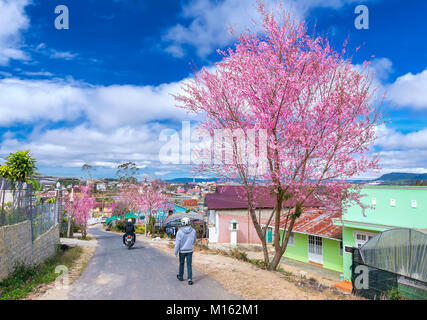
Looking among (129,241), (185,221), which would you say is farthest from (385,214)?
(129,241)

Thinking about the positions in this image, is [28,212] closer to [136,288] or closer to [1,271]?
[1,271]

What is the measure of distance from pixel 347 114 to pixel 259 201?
4291 mm

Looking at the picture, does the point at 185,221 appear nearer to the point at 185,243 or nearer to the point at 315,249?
the point at 185,243

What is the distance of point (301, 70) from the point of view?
888cm

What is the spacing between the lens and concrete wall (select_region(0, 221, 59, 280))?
8031mm

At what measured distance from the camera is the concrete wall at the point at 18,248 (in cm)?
803

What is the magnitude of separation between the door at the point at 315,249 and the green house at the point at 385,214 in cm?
330

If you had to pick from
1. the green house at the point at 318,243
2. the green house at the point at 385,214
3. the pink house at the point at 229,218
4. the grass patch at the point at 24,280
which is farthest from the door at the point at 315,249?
the grass patch at the point at 24,280

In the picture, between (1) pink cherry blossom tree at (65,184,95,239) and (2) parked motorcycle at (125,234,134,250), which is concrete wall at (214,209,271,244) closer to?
(2) parked motorcycle at (125,234,134,250)

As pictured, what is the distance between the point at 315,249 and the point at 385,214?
7.14 metres

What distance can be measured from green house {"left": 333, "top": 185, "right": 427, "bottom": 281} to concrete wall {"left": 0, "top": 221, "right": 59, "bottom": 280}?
12561 mm

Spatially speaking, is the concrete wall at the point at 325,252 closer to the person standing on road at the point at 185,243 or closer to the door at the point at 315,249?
the door at the point at 315,249
